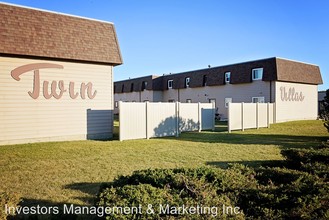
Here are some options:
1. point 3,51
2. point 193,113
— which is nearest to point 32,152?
point 3,51

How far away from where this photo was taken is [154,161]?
816cm

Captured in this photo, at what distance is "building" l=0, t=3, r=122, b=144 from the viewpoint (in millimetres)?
11125

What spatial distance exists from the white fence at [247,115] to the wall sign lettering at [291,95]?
6.13m

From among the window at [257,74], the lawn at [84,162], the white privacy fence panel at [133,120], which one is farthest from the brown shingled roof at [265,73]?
the white privacy fence panel at [133,120]

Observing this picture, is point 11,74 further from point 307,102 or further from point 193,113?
point 307,102

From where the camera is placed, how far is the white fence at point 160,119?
12906mm

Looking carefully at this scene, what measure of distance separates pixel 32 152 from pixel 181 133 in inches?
358

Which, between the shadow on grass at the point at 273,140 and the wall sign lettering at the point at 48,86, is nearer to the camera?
the wall sign lettering at the point at 48,86

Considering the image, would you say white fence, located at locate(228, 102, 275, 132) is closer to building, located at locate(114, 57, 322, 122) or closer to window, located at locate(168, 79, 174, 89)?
building, located at locate(114, 57, 322, 122)

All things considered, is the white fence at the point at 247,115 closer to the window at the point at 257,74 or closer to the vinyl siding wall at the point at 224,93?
the vinyl siding wall at the point at 224,93

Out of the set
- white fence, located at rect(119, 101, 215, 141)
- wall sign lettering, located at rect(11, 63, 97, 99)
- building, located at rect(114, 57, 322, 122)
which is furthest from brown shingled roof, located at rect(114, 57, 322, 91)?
wall sign lettering, located at rect(11, 63, 97, 99)

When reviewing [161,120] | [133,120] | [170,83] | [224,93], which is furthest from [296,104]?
[133,120]

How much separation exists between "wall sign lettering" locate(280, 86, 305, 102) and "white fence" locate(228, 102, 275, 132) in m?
6.13

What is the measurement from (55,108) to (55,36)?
3.41 metres
